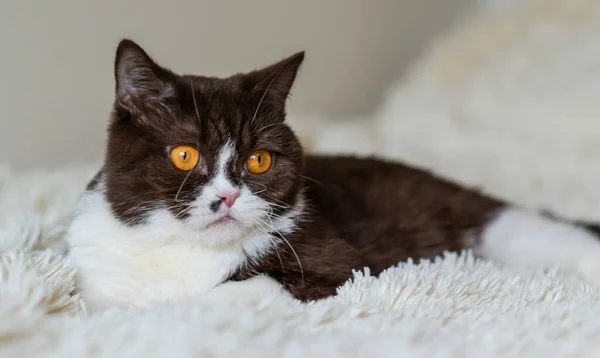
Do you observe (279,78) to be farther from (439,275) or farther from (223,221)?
(439,275)

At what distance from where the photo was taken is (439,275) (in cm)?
111

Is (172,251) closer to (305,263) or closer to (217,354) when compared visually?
(305,263)

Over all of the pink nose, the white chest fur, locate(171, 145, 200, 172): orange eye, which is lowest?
the white chest fur

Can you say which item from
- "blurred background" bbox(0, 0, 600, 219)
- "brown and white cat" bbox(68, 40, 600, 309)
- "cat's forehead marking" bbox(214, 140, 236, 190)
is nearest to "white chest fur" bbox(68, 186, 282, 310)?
"brown and white cat" bbox(68, 40, 600, 309)

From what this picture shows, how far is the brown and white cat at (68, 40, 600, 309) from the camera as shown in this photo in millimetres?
1044

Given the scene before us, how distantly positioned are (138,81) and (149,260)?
341mm

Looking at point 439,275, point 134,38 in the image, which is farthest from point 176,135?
point 134,38

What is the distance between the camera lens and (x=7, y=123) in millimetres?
1923

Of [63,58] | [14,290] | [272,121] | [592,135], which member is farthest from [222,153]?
[592,135]

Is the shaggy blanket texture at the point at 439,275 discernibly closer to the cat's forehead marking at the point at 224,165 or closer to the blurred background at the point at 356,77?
the blurred background at the point at 356,77

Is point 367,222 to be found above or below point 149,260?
above

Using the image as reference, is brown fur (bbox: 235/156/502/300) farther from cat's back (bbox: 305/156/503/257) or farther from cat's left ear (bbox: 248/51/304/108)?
cat's left ear (bbox: 248/51/304/108)

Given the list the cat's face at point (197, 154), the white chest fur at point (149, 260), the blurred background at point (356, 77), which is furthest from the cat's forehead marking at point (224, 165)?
the blurred background at point (356, 77)

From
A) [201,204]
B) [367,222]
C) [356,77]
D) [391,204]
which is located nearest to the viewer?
[201,204]
